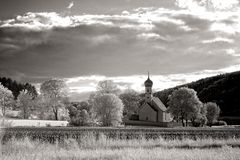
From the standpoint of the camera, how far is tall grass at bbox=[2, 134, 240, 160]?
19.2 metres

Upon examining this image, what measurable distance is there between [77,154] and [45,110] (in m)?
65.7

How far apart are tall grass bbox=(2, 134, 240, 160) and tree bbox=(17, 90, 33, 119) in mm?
65076

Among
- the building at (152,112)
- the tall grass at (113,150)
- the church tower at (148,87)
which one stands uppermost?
the church tower at (148,87)

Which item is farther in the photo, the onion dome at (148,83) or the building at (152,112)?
the onion dome at (148,83)

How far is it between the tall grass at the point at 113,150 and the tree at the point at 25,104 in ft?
214

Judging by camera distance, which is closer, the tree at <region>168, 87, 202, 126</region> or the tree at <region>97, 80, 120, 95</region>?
the tree at <region>168, 87, 202, 126</region>

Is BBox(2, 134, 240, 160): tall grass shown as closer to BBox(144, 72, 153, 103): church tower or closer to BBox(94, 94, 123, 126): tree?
BBox(94, 94, 123, 126): tree

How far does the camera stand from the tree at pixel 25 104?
8975 cm

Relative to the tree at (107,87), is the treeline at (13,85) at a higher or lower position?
higher

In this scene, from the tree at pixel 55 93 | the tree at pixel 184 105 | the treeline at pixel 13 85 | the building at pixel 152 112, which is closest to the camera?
the tree at pixel 184 105

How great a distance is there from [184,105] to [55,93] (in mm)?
28946

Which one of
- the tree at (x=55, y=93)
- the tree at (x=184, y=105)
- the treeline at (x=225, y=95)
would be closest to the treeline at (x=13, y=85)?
the tree at (x=55, y=93)

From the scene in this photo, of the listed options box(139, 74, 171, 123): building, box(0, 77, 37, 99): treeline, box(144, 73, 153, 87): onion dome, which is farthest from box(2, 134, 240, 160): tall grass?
box(0, 77, 37, 99): treeline

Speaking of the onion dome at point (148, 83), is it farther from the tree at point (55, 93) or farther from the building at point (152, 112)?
the tree at point (55, 93)
